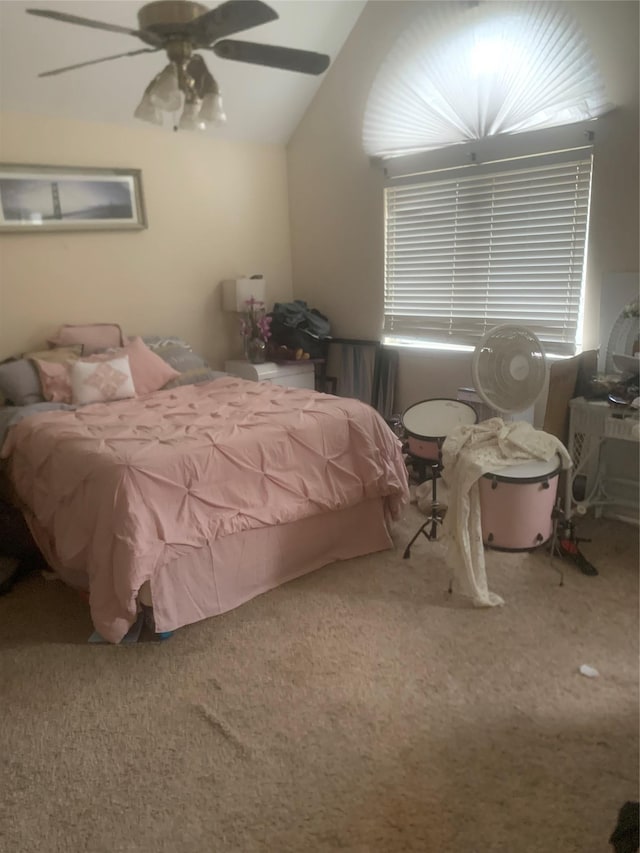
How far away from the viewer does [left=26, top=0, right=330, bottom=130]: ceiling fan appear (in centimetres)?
189

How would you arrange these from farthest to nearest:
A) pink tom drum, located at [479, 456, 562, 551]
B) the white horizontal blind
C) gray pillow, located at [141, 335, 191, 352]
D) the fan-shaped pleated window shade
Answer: gray pillow, located at [141, 335, 191, 352]
the white horizontal blind
the fan-shaped pleated window shade
pink tom drum, located at [479, 456, 562, 551]

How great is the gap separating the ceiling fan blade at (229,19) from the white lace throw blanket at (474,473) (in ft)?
5.41

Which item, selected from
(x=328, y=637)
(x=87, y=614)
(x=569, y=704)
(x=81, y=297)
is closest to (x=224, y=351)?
(x=81, y=297)

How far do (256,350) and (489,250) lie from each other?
1.70 metres

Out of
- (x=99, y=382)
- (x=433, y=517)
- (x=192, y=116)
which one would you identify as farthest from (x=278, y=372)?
(x=192, y=116)

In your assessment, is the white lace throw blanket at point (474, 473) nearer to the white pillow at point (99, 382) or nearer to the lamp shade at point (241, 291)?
the white pillow at point (99, 382)

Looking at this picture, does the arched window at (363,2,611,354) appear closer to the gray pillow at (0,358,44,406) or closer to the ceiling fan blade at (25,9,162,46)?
the ceiling fan blade at (25,9,162,46)

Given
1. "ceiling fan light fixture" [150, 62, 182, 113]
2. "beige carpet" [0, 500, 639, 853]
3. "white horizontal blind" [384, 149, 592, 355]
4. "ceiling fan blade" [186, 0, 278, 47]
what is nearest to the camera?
"beige carpet" [0, 500, 639, 853]

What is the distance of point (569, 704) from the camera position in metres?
1.88

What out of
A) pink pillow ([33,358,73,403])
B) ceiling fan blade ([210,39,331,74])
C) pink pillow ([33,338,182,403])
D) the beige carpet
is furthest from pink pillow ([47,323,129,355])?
ceiling fan blade ([210,39,331,74])

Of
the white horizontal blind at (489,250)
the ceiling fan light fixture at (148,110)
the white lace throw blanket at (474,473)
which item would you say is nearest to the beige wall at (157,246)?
the white horizontal blind at (489,250)

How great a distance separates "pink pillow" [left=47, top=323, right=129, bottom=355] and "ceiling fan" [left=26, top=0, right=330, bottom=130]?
161 cm

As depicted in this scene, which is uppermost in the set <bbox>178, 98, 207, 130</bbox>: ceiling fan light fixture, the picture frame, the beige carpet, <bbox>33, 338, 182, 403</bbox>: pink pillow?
<bbox>178, 98, 207, 130</bbox>: ceiling fan light fixture

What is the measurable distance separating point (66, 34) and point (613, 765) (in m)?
3.89
